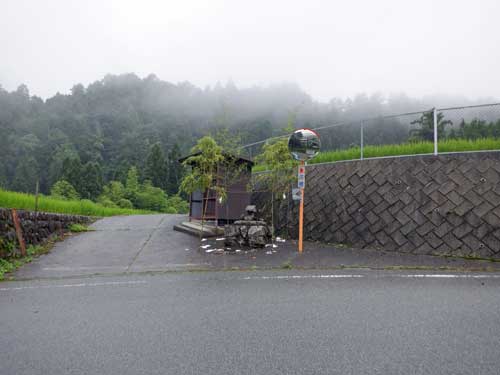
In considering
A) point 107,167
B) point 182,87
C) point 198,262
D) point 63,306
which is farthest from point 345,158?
point 182,87

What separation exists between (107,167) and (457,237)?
64.2 meters

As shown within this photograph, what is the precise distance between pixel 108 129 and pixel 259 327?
3258 inches

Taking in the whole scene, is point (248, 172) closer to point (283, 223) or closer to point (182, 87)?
point (283, 223)

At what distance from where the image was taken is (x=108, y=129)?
7844 cm

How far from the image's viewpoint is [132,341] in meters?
3.26

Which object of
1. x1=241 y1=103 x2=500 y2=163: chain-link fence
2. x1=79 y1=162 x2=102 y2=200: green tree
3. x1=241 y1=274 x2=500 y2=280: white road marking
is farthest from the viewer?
x1=79 y1=162 x2=102 y2=200: green tree

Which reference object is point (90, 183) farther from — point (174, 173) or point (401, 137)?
point (401, 137)

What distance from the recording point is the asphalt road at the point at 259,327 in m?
2.75

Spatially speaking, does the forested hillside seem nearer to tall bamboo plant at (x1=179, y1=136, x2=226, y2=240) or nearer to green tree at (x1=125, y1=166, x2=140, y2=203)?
green tree at (x1=125, y1=166, x2=140, y2=203)

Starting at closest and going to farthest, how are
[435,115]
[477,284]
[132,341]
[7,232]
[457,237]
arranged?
[132,341]
[477,284]
[457,237]
[7,232]
[435,115]

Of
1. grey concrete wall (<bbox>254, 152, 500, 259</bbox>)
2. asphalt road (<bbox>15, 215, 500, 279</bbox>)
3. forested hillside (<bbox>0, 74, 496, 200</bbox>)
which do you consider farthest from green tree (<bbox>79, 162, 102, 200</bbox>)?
grey concrete wall (<bbox>254, 152, 500, 259</bbox>)

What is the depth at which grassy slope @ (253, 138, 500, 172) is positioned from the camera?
874cm

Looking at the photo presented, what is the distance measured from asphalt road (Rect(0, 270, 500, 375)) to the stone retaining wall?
3037 mm

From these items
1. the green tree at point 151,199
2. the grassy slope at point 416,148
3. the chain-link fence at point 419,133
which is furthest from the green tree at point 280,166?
the green tree at point 151,199
